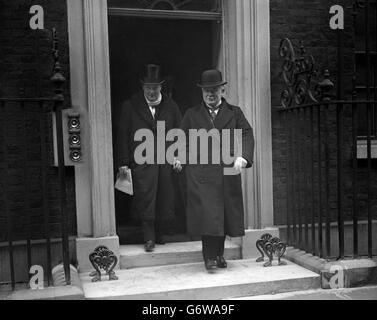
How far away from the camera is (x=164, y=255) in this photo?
567cm

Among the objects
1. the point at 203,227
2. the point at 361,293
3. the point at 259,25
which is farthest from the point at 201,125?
the point at 361,293

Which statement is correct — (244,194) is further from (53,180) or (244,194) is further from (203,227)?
(53,180)

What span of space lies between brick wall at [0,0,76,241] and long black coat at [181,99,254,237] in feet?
4.69

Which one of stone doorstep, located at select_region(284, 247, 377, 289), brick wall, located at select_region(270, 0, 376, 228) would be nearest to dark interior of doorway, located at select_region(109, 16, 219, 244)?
brick wall, located at select_region(270, 0, 376, 228)

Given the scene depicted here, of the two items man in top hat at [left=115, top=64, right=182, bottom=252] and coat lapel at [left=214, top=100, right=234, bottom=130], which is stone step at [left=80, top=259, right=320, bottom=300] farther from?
coat lapel at [left=214, top=100, right=234, bottom=130]

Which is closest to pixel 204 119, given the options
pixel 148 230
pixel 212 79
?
pixel 212 79

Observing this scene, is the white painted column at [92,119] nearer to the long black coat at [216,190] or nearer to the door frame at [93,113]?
the door frame at [93,113]

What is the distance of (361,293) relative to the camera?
499 cm

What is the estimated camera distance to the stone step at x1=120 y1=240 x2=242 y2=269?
18.3 feet

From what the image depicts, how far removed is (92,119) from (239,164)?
1.73 metres

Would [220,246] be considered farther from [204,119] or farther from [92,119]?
[92,119]

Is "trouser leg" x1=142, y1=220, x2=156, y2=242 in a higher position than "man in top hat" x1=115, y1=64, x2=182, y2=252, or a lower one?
lower

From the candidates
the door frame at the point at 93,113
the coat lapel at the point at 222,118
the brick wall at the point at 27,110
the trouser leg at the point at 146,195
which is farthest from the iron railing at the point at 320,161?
the brick wall at the point at 27,110
